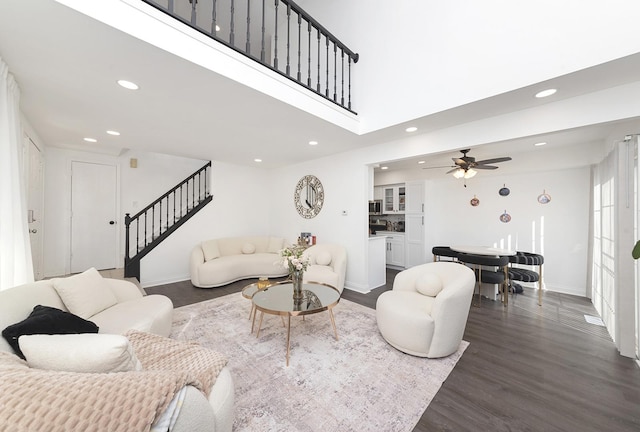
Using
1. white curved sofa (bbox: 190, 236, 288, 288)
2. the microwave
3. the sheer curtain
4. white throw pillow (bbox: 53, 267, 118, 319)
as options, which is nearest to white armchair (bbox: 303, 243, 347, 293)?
white curved sofa (bbox: 190, 236, 288, 288)

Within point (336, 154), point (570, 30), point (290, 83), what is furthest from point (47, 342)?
point (336, 154)

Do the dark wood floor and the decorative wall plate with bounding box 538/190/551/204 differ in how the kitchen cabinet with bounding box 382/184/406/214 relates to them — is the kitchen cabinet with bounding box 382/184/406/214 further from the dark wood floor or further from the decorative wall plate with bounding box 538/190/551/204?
the dark wood floor

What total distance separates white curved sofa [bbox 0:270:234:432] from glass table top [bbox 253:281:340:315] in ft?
2.93

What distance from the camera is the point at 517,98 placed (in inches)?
97.4

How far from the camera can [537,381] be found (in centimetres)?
205

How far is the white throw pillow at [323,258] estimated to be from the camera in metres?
4.46

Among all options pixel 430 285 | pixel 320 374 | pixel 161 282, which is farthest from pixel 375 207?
pixel 161 282

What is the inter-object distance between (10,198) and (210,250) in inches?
126

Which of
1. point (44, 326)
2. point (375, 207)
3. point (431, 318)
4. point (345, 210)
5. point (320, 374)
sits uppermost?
point (375, 207)

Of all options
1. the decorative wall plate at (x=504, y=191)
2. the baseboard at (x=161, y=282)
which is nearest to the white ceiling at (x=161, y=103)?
the decorative wall plate at (x=504, y=191)

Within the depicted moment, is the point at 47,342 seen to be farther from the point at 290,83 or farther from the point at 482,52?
the point at 482,52

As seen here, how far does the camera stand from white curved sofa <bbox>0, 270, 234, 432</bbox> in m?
1.05

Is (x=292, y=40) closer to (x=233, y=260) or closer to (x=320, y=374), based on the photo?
(x=233, y=260)

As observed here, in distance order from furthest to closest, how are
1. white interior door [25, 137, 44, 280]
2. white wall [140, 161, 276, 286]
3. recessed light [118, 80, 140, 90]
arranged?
white wall [140, 161, 276, 286]
white interior door [25, 137, 44, 280]
recessed light [118, 80, 140, 90]
